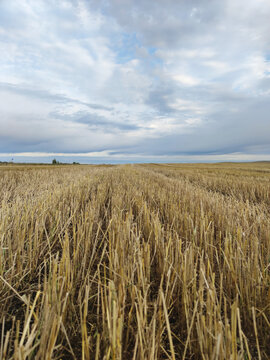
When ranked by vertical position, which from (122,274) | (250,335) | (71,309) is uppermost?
(122,274)

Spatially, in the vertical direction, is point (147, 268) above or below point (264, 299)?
above

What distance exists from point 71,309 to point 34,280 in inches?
20.9

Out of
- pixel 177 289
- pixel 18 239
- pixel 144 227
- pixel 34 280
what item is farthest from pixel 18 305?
pixel 144 227

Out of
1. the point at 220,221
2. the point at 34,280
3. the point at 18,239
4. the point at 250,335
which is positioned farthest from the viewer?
the point at 220,221

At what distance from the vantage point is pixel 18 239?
1.48 m

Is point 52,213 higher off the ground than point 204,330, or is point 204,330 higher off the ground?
point 52,213

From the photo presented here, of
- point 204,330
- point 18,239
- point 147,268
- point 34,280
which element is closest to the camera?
point 204,330

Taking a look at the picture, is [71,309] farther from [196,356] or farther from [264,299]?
[264,299]

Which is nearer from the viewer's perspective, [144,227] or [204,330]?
[204,330]

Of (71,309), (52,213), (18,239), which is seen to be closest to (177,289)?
(71,309)

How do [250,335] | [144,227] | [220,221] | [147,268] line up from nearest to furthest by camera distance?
1. [250,335]
2. [147,268]
3. [144,227]
4. [220,221]

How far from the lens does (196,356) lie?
795 mm

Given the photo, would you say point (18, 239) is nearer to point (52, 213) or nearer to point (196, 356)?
point (52, 213)

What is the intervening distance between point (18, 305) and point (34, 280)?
0.72 ft
